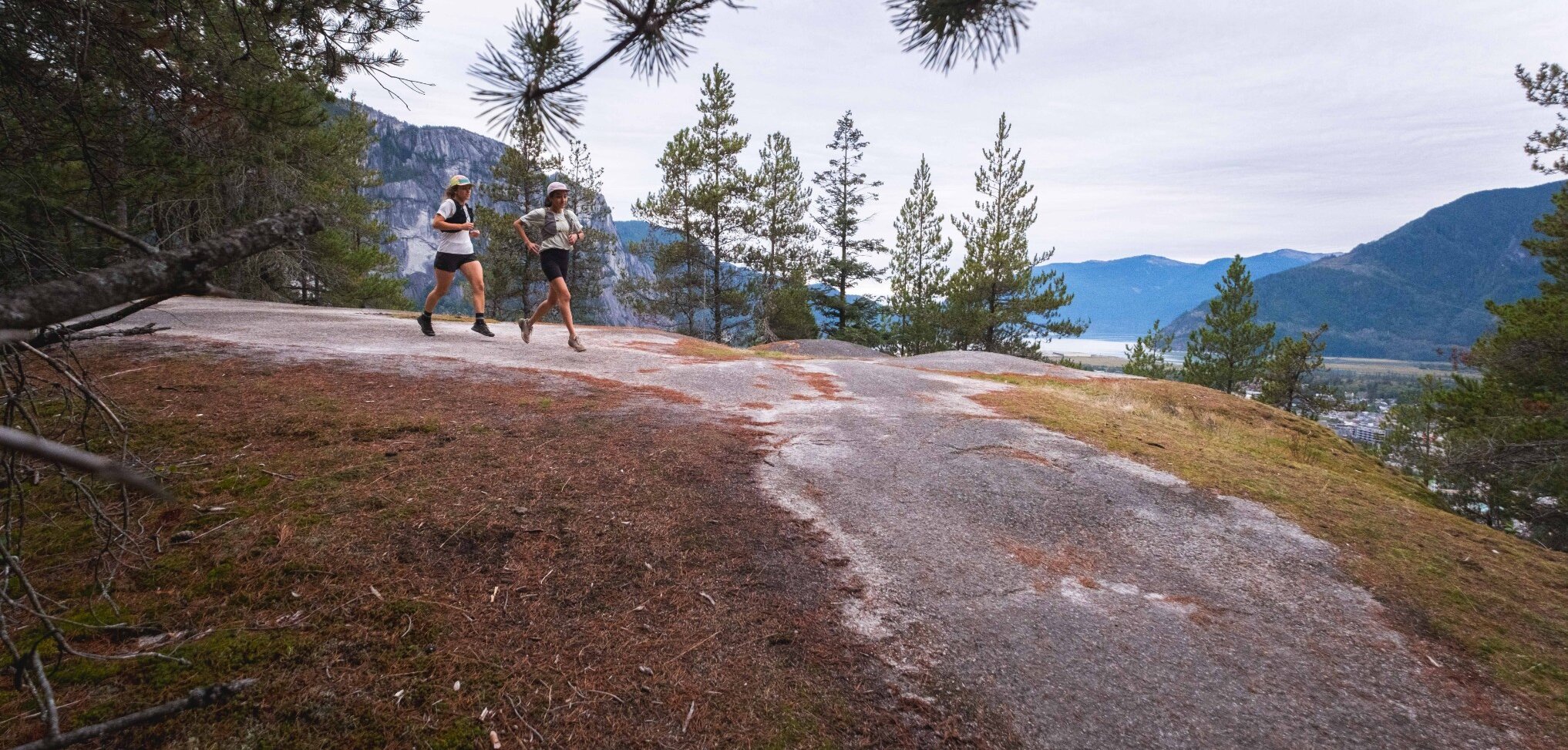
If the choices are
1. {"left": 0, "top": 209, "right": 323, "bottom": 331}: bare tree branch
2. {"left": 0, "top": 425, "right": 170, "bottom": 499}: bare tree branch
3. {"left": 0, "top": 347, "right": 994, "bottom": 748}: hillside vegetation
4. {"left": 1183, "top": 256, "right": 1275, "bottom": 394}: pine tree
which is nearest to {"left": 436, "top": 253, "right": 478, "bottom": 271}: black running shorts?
{"left": 0, "top": 347, "right": 994, "bottom": 748}: hillside vegetation

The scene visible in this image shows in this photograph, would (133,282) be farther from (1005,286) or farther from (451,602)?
(1005,286)

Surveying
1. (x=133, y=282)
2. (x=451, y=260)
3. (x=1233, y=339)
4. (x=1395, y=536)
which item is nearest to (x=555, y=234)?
(x=451, y=260)

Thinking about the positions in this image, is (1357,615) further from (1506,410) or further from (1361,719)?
(1506,410)

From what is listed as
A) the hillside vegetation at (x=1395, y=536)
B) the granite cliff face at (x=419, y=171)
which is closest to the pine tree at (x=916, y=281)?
the hillside vegetation at (x=1395, y=536)

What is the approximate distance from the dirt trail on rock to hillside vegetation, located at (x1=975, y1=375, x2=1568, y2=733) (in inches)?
9.9

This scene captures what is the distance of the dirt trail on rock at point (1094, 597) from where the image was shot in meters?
2.28

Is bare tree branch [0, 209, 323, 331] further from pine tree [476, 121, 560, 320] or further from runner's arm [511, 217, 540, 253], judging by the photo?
pine tree [476, 121, 560, 320]

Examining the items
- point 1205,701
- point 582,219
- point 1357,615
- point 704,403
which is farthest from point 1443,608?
point 582,219

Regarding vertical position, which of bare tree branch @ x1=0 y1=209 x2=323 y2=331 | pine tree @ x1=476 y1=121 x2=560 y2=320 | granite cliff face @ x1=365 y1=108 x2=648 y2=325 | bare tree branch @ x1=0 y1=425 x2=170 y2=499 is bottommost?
bare tree branch @ x1=0 y1=425 x2=170 y2=499

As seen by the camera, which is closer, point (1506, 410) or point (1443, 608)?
point (1443, 608)

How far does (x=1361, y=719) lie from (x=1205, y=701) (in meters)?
0.57

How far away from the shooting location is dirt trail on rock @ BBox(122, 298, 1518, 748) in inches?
89.7

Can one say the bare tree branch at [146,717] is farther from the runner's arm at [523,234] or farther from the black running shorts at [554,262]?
the black running shorts at [554,262]

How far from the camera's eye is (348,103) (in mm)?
26125
